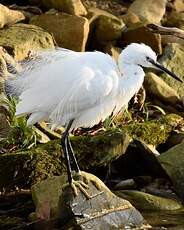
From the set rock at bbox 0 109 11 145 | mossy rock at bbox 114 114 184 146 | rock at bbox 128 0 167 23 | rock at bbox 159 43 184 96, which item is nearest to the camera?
rock at bbox 0 109 11 145

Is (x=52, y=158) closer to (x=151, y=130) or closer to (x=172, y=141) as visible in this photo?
(x=151, y=130)

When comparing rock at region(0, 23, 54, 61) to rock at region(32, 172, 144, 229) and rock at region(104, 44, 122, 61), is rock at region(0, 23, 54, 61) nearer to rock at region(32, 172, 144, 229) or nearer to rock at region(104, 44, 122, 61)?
rock at region(104, 44, 122, 61)

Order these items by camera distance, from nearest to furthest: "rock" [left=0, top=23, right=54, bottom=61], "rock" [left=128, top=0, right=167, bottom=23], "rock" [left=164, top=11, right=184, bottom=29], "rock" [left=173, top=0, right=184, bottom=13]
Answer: "rock" [left=0, top=23, right=54, bottom=61] < "rock" [left=128, top=0, right=167, bottom=23] < "rock" [left=164, top=11, right=184, bottom=29] < "rock" [left=173, top=0, right=184, bottom=13]

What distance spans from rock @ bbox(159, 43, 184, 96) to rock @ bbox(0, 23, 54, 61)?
2.38m

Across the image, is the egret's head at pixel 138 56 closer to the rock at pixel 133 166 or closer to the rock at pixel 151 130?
the rock at pixel 133 166

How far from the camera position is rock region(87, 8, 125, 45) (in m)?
12.4

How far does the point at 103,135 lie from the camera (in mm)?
8750

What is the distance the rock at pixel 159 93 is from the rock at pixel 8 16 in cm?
240

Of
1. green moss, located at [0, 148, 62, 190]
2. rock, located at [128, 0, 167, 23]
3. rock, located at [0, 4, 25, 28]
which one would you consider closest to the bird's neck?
green moss, located at [0, 148, 62, 190]

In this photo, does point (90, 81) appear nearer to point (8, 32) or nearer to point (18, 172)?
point (18, 172)

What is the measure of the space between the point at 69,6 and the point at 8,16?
120cm

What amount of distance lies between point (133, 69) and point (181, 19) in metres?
6.68

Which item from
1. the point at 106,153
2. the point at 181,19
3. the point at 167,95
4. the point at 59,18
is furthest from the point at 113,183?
the point at 181,19

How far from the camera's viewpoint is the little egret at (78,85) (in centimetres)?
709
